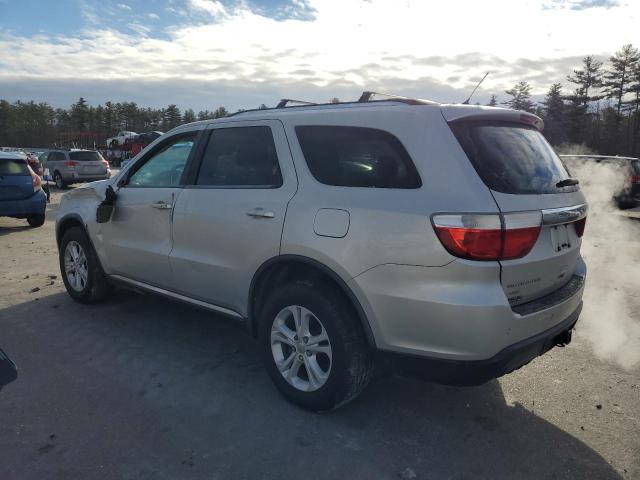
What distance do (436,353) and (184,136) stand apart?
2730mm

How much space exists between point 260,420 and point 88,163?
849 inches

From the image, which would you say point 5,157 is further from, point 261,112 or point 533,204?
point 533,204

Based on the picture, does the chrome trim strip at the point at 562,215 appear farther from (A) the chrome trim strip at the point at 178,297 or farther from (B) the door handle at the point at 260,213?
(A) the chrome trim strip at the point at 178,297

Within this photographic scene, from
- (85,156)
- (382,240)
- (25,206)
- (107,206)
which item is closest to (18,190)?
(25,206)

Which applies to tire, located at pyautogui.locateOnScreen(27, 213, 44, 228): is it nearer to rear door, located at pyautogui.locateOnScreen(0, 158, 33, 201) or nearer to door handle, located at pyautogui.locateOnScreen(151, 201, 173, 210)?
rear door, located at pyautogui.locateOnScreen(0, 158, 33, 201)

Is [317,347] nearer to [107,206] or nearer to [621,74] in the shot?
[107,206]

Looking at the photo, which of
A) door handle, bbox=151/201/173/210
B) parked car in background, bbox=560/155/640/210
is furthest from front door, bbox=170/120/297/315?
parked car in background, bbox=560/155/640/210

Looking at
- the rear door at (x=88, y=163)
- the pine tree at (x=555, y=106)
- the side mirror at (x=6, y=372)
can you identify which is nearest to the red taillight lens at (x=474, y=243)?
the side mirror at (x=6, y=372)

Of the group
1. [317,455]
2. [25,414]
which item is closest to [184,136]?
[25,414]

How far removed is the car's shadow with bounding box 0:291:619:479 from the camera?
2.62 meters

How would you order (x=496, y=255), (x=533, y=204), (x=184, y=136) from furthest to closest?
1. (x=184, y=136)
2. (x=533, y=204)
3. (x=496, y=255)

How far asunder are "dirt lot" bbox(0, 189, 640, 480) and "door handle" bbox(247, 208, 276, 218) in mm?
1185

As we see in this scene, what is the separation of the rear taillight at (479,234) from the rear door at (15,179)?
9490 millimetres

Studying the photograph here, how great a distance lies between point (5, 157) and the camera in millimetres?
9531
